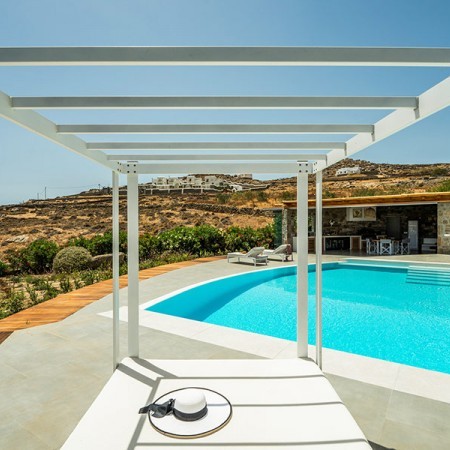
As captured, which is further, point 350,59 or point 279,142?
point 279,142

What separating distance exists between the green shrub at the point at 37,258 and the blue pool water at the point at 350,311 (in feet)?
22.4

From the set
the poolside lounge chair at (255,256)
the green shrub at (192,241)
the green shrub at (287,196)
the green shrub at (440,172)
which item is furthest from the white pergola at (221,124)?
the green shrub at (440,172)

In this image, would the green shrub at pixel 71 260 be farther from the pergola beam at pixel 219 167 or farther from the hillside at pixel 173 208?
the hillside at pixel 173 208

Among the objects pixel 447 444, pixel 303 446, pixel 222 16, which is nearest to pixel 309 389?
pixel 303 446

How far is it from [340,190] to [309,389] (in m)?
38.2

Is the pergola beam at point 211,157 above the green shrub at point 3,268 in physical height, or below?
above

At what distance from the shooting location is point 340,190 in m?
38.8

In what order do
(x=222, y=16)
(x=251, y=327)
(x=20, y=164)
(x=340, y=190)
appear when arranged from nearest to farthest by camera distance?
(x=222, y=16) < (x=251, y=327) < (x=20, y=164) < (x=340, y=190)

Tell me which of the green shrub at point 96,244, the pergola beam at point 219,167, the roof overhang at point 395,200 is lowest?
the green shrub at point 96,244

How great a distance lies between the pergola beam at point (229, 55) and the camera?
1.63 metres

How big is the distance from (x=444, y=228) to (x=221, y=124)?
16758mm

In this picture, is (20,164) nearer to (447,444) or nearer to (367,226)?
(367,226)

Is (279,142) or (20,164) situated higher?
(20,164)

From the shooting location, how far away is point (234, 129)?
287cm
